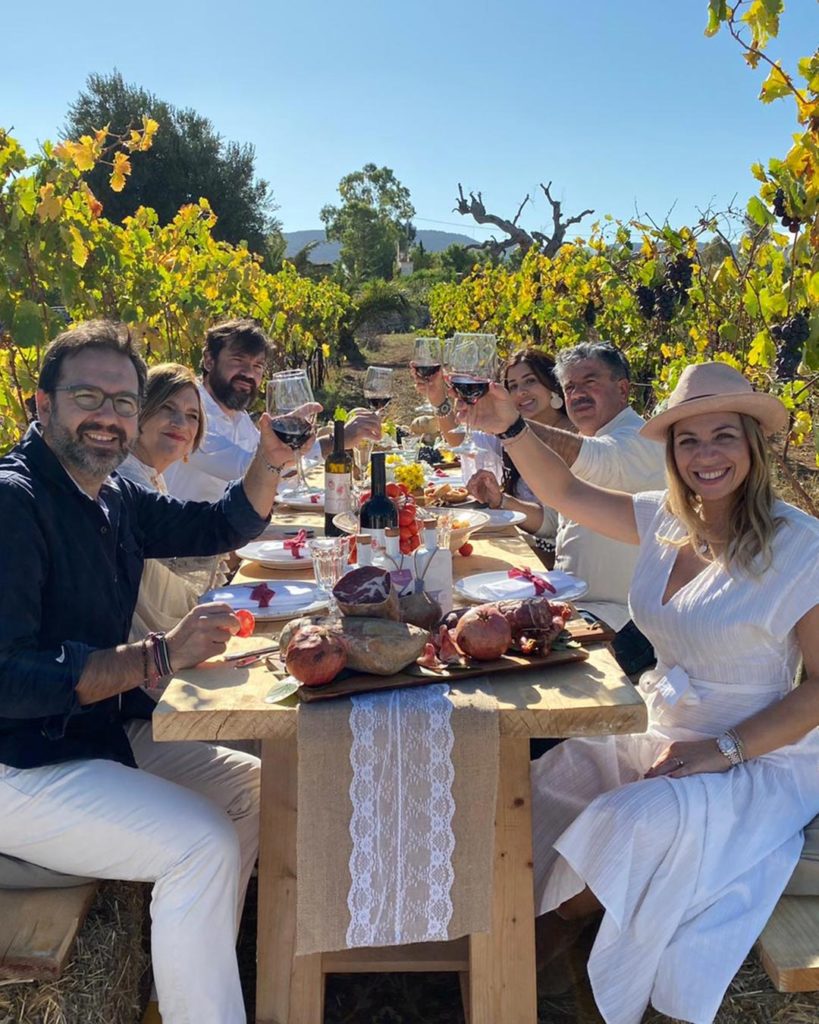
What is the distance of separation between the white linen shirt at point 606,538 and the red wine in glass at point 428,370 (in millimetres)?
779

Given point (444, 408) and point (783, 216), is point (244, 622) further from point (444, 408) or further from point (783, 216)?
point (444, 408)

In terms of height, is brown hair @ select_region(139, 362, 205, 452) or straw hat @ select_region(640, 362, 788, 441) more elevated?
brown hair @ select_region(139, 362, 205, 452)

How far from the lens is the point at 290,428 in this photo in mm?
2438

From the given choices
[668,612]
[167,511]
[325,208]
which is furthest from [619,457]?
[325,208]

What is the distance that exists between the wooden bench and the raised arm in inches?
60.4

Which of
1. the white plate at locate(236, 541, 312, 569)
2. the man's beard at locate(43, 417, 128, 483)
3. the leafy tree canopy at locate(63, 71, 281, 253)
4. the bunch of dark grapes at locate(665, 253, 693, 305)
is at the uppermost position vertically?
the leafy tree canopy at locate(63, 71, 281, 253)

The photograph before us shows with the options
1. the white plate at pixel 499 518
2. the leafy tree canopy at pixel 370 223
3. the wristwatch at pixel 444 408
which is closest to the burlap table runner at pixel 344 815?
the white plate at pixel 499 518

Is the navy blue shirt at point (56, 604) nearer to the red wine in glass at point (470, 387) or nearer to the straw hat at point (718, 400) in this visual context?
the red wine in glass at point (470, 387)

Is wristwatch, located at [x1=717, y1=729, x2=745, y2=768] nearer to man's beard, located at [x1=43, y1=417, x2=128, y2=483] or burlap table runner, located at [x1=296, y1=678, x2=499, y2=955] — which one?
burlap table runner, located at [x1=296, y1=678, x2=499, y2=955]

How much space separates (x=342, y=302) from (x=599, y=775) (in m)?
19.4

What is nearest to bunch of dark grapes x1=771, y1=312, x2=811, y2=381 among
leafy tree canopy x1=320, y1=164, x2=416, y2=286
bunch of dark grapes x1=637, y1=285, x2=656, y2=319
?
bunch of dark grapes x1=637, y1=285, x2=656, y2=319

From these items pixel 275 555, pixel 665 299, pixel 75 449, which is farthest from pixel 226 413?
pixel 665 299

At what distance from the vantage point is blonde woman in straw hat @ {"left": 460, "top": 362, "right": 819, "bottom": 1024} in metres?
1.83

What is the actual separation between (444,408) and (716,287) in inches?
73.3
